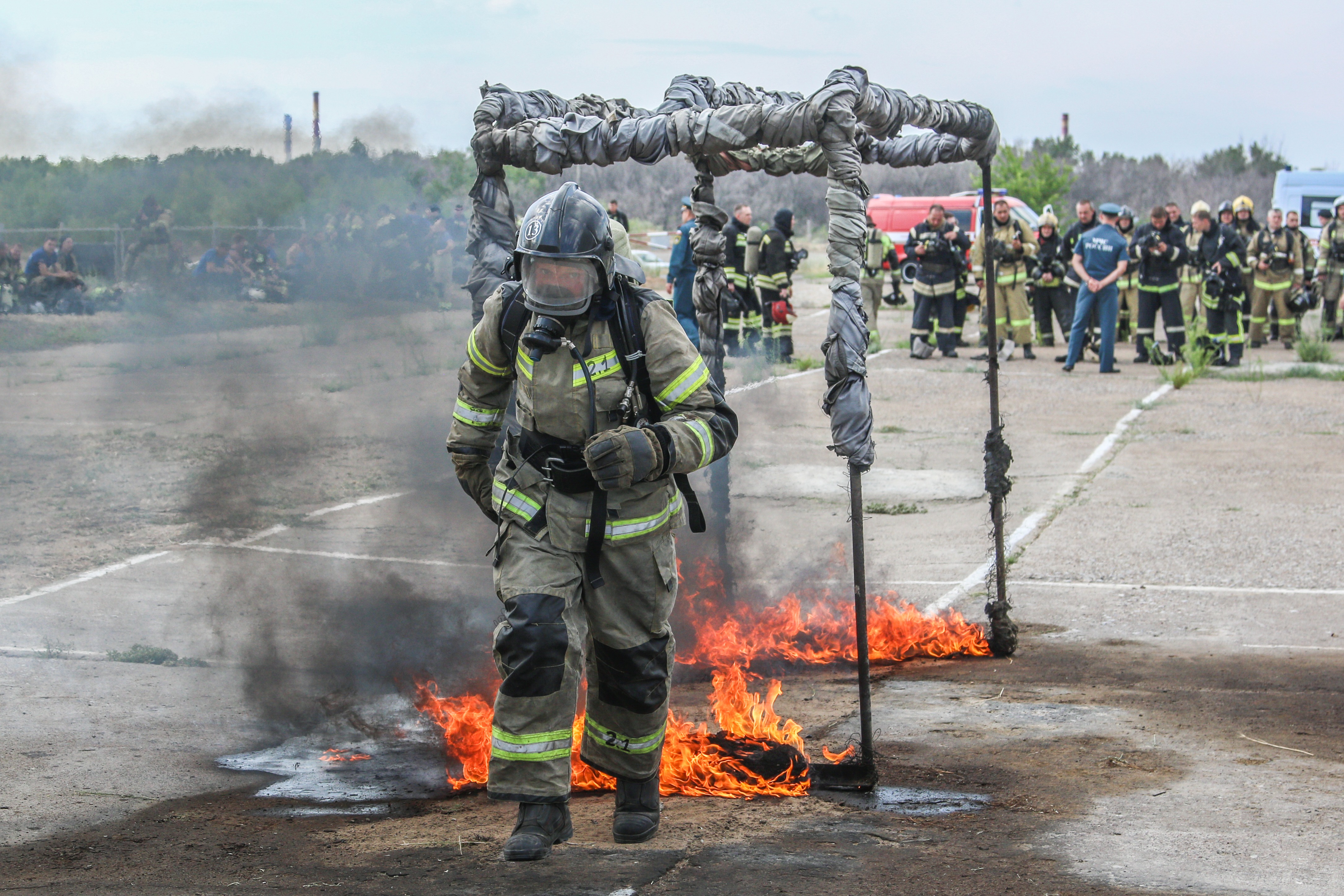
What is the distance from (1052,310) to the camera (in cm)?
1897

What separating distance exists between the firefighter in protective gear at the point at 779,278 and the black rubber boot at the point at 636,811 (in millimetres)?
12368

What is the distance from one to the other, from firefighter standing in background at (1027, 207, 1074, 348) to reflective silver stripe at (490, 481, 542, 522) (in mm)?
14121

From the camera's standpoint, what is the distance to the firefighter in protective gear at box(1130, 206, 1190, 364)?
616 inches

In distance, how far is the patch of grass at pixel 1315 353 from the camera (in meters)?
16.8

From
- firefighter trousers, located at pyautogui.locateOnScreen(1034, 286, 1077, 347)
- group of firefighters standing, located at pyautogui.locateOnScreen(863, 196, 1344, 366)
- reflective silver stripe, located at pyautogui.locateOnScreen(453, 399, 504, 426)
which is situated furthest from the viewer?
firefighter trousers, located at pyautogui.locateOnScreen(1034, 286, 1077, 347)

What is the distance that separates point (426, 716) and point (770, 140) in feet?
8.49

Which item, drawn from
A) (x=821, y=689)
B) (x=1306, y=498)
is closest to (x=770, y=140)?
→ (x=821, y=689)

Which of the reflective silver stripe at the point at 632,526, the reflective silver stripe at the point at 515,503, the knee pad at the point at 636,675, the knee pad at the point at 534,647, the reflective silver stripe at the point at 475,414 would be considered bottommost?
the knee pad at the point at 636,675

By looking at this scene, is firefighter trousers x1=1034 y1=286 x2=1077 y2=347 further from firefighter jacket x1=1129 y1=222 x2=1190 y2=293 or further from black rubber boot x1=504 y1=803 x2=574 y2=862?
black rubber boot x1=504 y1=803 x2=574 y2=862

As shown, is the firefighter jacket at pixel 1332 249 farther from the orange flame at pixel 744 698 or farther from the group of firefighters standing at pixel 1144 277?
the orange flame at pixel 744 698

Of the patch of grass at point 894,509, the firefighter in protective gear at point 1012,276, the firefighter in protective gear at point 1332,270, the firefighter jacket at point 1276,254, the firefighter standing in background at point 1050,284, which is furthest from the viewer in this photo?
the firefighter in protective gear at point 1332,270

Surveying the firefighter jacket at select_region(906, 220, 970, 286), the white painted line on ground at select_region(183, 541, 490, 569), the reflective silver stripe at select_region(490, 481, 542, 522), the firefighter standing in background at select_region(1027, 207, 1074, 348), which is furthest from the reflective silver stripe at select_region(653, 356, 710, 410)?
the firefighter standing in background at select_region(1027, 207, 1074, 348)

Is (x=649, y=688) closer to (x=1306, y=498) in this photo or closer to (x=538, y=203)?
(x=538, y=203)

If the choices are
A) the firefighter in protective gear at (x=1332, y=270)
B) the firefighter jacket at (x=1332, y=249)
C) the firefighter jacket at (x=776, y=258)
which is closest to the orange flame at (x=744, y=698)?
the firefighter jacket at (x=776, y=258)
